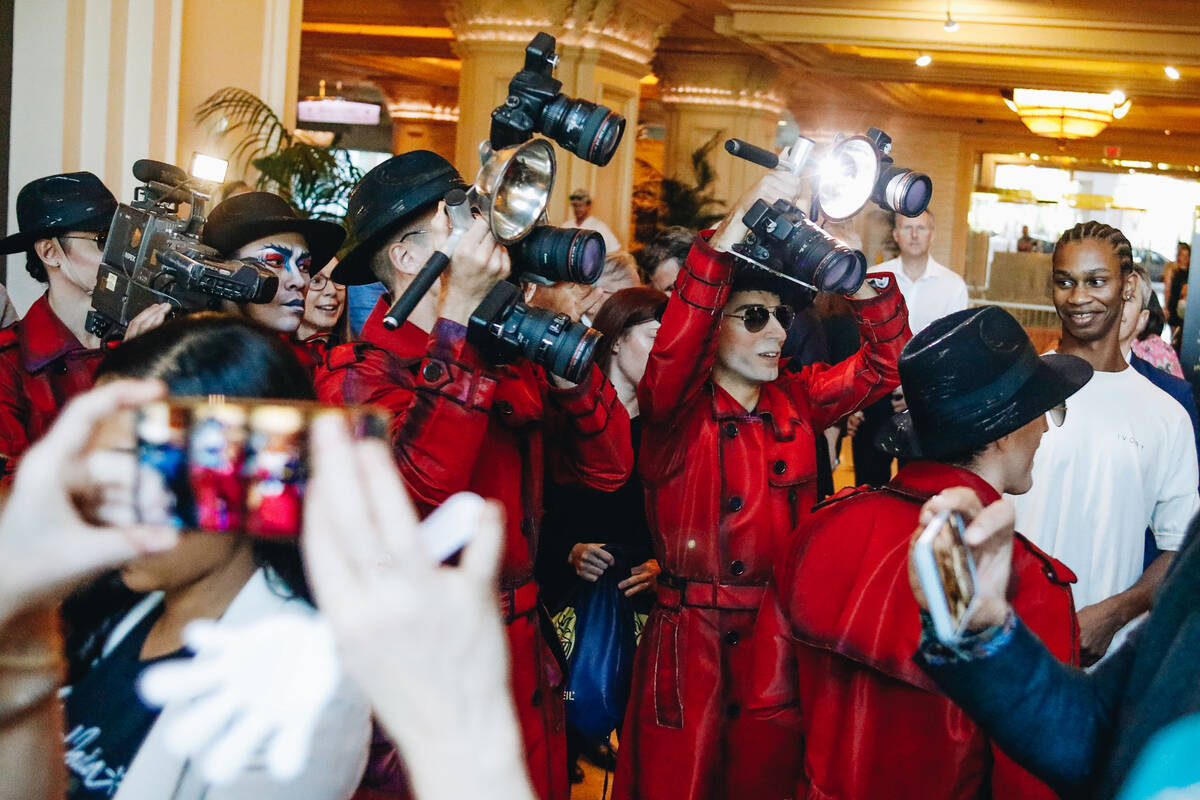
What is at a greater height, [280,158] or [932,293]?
[280,158]

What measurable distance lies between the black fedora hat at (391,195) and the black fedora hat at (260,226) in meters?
0.76

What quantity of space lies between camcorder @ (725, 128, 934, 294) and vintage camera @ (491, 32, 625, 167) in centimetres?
34

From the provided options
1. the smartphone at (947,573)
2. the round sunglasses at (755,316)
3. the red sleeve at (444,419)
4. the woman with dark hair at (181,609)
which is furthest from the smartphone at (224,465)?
the round sunglasses at (755,316)

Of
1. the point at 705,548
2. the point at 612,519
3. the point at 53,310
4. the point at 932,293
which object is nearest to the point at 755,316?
the point at 705,548

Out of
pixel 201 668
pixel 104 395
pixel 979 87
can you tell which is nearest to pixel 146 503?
pixel 104 395

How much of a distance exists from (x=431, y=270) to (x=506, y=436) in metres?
0.43

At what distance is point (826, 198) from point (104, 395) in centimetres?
195

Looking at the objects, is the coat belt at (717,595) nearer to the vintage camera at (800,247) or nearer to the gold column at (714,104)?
the vintage camera at (800,247)

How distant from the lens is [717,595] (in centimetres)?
246

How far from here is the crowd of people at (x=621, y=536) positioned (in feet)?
2.47

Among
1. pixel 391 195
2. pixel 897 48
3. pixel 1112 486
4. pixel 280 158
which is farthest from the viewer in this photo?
pixel 897 48

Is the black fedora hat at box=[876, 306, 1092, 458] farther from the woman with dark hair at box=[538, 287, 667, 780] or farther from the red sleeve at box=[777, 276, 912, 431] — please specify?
the woman with dark hair at box=[538, 287, 667, 780]

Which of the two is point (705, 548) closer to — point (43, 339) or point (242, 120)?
point (43, 339)

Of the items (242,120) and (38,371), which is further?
(242,120)
